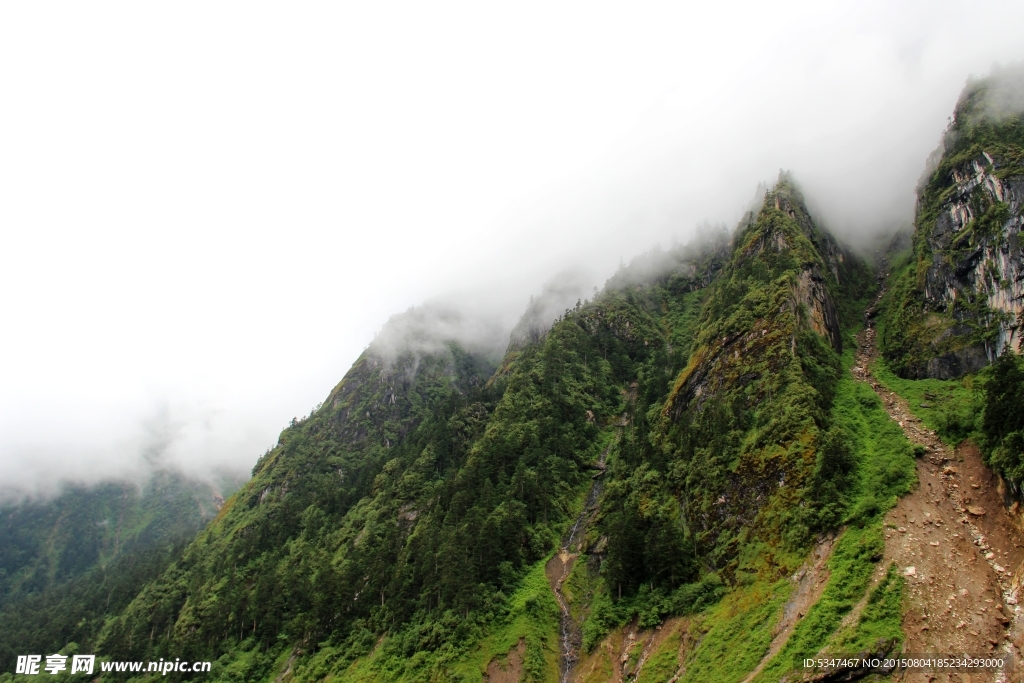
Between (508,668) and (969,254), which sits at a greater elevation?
(969,254)

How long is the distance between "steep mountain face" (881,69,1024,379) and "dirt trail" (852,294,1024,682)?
982 inches

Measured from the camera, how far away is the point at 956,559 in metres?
40.4

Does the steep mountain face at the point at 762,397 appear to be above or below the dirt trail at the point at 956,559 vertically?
above

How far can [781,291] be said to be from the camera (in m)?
85.4

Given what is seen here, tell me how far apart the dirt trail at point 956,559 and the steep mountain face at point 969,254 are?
24.9m

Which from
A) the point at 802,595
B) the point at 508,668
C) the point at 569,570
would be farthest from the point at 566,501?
the point at 802,595

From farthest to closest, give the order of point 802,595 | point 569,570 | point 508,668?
point 569,570, point 508,668, point 802,595

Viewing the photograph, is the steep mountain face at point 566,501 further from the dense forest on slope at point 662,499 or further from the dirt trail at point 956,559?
the dirt trail at point 956,559

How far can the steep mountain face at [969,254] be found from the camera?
220ft

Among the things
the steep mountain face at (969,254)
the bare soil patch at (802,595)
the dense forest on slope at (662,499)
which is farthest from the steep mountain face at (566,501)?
the steep mountain face at (969,254)

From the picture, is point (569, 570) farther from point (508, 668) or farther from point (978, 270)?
point (978, 270)

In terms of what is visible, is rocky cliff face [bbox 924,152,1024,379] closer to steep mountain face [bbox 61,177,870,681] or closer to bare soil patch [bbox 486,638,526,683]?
steep mountain face [bbox 61,177,870,681]

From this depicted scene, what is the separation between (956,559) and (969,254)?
187 ft

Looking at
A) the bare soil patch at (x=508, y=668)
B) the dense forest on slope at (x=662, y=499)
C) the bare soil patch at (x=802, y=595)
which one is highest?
the dense forest on slope at (x=662, y=499)
